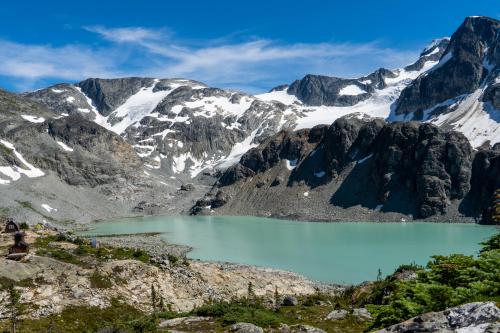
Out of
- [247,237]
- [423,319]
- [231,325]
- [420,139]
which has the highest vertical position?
[420,139]

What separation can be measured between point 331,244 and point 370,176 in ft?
248

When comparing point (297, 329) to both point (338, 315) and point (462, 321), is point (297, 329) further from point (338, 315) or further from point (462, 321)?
point (462, 321)

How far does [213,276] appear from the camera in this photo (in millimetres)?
44250

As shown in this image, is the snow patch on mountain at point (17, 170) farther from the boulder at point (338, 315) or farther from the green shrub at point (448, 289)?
the green shrub at point (448, 289)

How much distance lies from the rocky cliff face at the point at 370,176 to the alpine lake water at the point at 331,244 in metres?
13.9

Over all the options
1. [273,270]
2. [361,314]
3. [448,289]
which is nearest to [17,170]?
[273,270]

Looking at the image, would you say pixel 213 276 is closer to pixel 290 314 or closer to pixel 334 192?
pixel 290 314

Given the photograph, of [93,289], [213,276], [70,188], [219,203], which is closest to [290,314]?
[93,289]

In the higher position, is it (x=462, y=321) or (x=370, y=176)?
(x=370, y=176)

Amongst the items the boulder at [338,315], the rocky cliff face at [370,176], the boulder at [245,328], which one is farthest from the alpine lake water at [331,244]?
the boulder at [245,328]

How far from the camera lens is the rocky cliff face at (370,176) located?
5758 inches

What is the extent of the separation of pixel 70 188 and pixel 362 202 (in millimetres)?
111399

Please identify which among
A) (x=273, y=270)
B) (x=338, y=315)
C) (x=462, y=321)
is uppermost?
(x=462, y=321)

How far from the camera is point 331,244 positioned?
3681 inches
